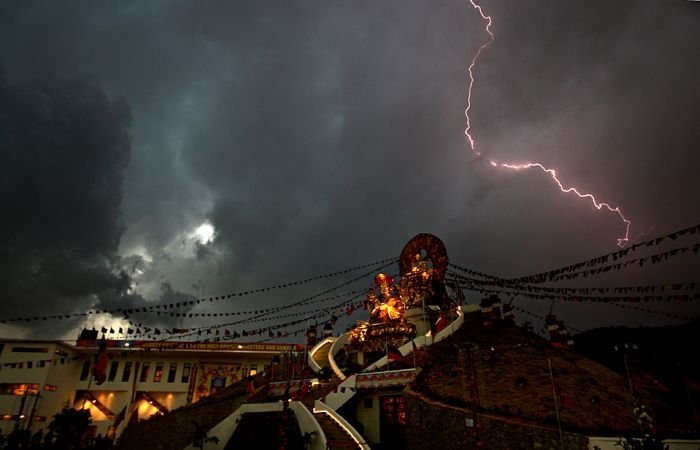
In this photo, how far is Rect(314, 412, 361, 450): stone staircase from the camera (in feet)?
56.2

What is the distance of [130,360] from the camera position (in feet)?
143

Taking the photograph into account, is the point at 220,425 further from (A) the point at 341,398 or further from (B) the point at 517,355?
(B) the point at 517,355

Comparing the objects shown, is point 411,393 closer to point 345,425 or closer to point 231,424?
point 345,425

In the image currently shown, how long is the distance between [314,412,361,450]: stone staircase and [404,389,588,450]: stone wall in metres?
4.33

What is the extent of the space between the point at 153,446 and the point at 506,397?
85.7 ft

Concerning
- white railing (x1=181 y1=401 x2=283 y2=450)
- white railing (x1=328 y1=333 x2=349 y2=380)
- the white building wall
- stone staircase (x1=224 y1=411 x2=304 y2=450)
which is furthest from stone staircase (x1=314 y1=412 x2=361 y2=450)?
the white building wall

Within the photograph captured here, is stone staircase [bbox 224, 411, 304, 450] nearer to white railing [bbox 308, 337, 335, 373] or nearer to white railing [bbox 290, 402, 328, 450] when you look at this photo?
white railing [bbox 290, 402, 328, 450]


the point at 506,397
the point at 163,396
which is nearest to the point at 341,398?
the point at 506,397

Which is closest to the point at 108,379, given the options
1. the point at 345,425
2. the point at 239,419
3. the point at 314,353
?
the point at 314,353

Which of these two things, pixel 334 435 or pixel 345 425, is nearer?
pixel 334 435

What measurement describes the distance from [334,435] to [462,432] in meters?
5.88

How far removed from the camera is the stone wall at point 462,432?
588 inches

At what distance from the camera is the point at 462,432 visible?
17734mm

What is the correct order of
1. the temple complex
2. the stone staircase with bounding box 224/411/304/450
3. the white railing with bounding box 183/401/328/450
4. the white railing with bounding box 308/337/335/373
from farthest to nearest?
the white railing with bounding box 308/337/335/373 < the stone staircase with bounding box 224/411/304/450 < the white railing with bounding box 183/401/328/450 < the temple complex
